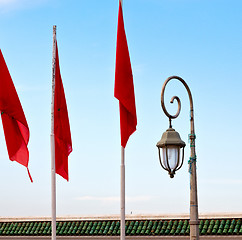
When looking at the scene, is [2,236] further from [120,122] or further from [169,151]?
[169,151]

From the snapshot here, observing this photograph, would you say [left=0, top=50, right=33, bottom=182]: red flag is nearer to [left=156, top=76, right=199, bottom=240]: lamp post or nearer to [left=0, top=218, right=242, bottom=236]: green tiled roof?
[left=156, top=76, right=199, bottom=240]: lamp post

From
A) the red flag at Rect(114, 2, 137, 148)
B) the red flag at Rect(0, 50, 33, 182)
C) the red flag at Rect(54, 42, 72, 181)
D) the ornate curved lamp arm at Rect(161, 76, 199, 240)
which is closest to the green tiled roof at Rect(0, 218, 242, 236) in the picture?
the red flag at Rect(54, 42, 72, 181)

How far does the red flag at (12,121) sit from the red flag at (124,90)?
3.92m

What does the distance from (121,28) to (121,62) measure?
3.72 feet

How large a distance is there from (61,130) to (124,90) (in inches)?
156

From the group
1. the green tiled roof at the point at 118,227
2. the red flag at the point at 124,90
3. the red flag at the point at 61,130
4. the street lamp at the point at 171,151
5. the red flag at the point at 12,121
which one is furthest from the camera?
the green tiled roof at the point at 118,227

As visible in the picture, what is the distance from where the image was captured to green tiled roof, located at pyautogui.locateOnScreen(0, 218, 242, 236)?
29828 millimetres

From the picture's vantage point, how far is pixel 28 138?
22969 mm

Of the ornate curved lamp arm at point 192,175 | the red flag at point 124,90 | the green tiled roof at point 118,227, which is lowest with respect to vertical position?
the green tiled roof at point 118,227

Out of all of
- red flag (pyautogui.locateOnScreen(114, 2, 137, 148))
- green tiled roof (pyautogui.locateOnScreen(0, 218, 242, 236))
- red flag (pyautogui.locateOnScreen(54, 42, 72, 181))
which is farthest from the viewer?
green tiled roof (pyautogui.locateOnScreen(0, 218, 242, 236))

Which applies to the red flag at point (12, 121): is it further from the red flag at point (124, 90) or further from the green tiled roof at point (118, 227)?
the green tiled roof at point (118, 227)

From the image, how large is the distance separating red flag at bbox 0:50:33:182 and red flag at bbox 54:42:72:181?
1.21 metres

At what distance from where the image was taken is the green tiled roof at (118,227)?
97.9 feet

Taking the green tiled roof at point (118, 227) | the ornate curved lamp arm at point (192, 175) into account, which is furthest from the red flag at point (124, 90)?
the green tiled roof at point (118, 227)
